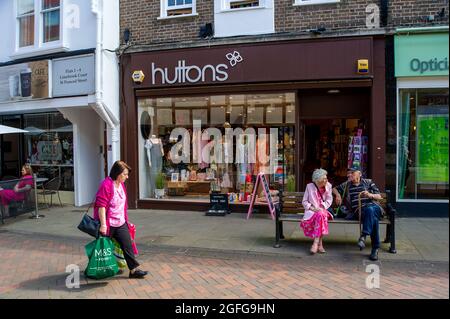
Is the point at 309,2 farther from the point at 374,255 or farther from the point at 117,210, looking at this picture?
the point at 117,210

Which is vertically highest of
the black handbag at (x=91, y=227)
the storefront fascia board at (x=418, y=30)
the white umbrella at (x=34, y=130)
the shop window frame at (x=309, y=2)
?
the shop window frame at (x=309, y=2)

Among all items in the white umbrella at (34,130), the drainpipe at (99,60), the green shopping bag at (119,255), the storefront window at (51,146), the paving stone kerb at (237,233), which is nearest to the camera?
the green shopping bag at (119,255)

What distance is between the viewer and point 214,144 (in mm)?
11453

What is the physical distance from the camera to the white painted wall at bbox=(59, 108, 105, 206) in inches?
493

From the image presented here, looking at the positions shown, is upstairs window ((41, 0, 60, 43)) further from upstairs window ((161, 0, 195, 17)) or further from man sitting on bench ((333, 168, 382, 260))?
man sitting on bench ((333, 168, 382, 260))

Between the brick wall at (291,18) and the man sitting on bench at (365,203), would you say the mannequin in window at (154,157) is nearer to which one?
the brick wall at (291,18)

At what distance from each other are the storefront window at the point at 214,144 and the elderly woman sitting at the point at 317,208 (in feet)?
11.5

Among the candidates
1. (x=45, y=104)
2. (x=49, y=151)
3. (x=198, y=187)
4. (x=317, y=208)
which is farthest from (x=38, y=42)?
(x=317, y=208)

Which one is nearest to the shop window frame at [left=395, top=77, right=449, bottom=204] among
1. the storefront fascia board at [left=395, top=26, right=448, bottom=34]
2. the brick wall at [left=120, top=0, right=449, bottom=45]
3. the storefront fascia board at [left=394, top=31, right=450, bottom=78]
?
the storefront fascia board at [left=394, top=31, right=450, bottom=78]

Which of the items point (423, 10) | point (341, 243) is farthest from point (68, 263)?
point (423, 10)

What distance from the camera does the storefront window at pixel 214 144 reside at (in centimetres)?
1088

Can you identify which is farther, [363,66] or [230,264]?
[363,66]

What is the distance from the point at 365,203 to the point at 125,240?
3599mm

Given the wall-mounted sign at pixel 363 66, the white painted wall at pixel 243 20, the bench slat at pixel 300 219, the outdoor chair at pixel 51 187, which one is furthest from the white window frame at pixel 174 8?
the bench slat at pixel 300 219
